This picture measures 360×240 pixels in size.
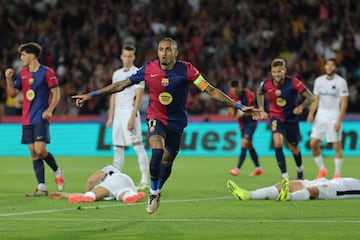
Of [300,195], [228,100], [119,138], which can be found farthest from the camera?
[119,138]

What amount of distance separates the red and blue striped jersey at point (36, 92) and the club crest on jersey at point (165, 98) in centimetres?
302

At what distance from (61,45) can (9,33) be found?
1995 mm

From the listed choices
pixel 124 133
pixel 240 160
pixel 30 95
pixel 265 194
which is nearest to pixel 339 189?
pixel 265 194

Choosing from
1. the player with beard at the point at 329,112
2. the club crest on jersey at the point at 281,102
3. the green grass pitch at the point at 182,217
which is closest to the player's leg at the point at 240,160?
the player with beard at the point at 329,112

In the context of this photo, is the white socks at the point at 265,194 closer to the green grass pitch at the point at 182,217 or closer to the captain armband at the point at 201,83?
the green grass pitch at the point at 182,217

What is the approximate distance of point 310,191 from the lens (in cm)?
1366

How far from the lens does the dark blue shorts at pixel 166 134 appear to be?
41.1 ft

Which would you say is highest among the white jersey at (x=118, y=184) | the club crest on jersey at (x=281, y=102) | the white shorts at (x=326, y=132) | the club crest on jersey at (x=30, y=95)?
the club crest on jersey at (x=30, y=95)

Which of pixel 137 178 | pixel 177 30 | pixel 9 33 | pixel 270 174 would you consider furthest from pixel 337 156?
pixel 9 33

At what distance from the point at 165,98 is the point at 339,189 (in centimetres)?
291

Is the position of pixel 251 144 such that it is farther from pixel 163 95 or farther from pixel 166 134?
pixel 163 95

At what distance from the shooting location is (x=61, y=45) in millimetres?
30250

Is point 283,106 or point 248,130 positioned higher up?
point 283,106

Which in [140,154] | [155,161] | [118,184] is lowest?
[118,184]
